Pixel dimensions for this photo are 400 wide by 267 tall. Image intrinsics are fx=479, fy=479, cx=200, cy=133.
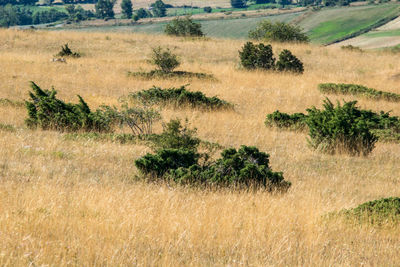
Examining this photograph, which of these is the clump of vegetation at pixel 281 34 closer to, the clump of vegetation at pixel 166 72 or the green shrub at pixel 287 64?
the green shrub at pixel 287 64

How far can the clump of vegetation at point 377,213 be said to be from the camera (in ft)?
22.4

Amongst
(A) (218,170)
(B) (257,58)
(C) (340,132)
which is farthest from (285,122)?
(B) (257,58)

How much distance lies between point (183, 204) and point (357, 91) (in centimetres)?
1816

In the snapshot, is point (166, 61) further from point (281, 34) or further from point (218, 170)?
→ point (281, 34)

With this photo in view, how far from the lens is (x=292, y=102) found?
68.4 ft

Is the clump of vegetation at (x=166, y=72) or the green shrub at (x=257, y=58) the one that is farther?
the green shrub at (x=257, y=58)

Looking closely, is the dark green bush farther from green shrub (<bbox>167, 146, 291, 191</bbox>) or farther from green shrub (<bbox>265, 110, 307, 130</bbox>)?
green shrub (<bbox>265, 110, 307, 130</bbox>)

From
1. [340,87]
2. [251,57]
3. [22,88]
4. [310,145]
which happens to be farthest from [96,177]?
[251,57]

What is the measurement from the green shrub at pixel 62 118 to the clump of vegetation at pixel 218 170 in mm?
4869

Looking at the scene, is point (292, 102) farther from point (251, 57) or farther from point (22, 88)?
point (22, 88)

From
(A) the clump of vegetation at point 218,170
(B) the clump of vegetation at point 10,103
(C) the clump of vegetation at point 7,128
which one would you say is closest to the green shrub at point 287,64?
(B) the clump of vegetation at point 10,103

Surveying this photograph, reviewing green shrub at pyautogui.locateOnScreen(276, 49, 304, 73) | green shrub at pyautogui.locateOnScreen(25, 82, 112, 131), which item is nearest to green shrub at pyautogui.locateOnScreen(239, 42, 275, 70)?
green shrub at pyautogui.locateOnScreen(276, 49, 304, 73)

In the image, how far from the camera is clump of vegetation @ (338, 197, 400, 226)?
6824 millimetres

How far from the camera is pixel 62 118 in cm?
1400
